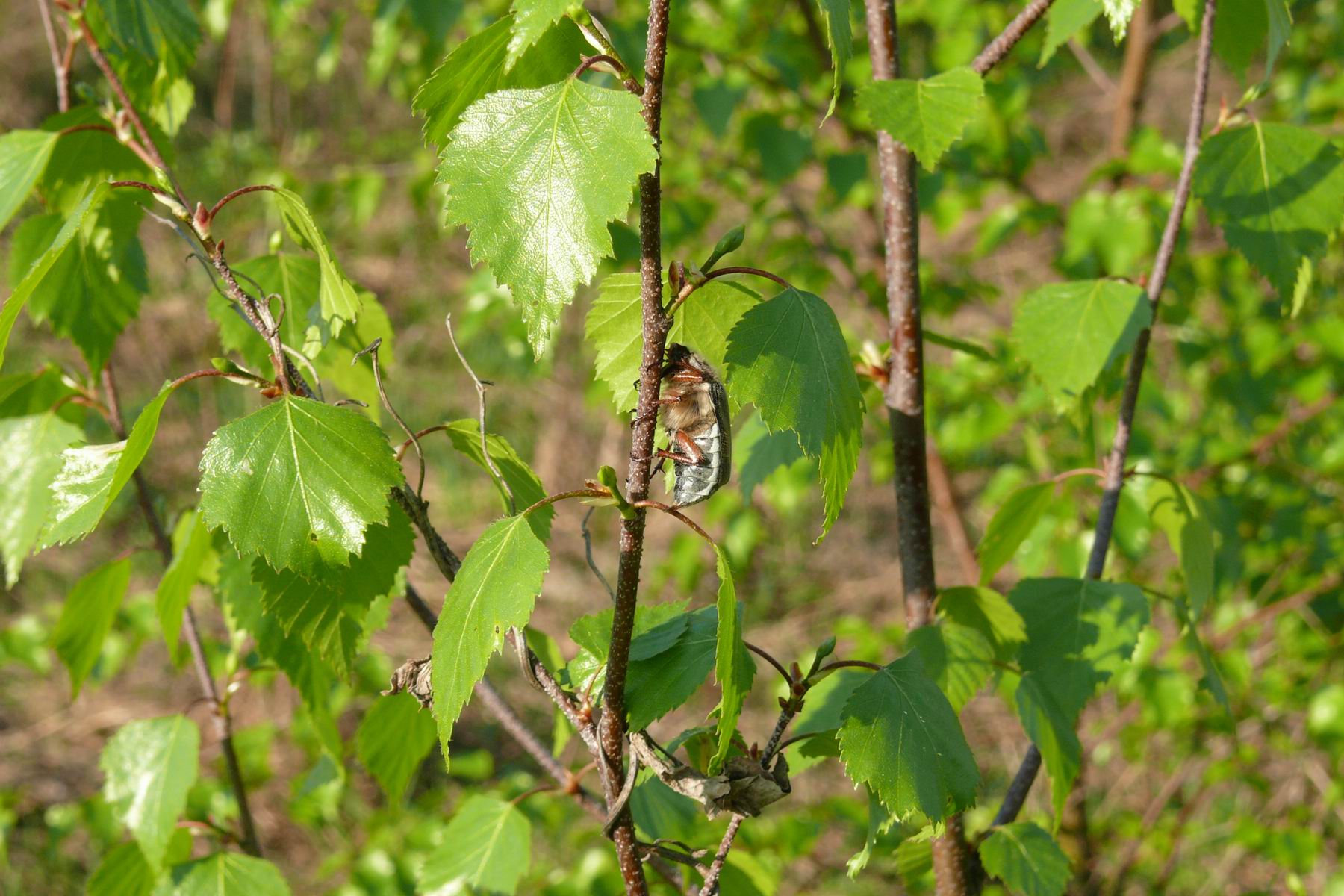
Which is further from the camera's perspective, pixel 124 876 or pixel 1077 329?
pixel 124 876

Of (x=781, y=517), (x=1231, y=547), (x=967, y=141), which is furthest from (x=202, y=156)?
(x=1231, y=547)

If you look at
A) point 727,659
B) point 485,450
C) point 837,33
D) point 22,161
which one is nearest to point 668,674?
point 727,659

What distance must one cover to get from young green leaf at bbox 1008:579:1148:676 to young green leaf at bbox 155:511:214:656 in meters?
0.85

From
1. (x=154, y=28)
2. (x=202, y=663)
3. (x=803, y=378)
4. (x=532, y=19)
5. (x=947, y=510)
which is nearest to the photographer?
(x=532, y=19)

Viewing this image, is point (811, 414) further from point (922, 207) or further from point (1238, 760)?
point (1238, 760)

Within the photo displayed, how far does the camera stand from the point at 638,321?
92 cm

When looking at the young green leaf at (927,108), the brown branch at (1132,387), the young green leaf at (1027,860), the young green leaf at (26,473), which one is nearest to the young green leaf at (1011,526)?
the brown branch at (1132,387)

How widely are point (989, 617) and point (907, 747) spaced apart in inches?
15.9

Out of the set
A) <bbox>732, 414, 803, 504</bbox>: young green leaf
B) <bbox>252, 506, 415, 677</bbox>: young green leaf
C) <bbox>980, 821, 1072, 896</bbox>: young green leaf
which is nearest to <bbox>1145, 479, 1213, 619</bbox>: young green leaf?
<bbox>980, 821, 1072, 896</bbox>: young green leaf

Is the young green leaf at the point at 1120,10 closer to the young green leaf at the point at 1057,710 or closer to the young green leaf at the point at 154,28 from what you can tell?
the young green leaf at the point at 1057,710

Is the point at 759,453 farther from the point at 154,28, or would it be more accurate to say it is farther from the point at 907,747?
the point at 154,28

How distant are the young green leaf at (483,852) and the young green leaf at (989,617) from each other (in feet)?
1.67

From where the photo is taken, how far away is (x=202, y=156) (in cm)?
668

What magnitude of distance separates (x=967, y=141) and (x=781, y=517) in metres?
2.81
